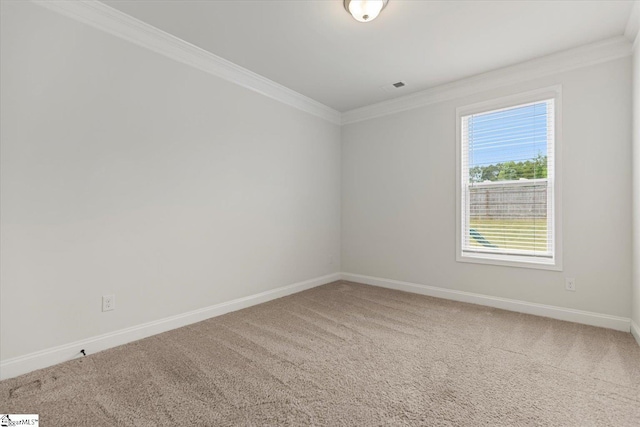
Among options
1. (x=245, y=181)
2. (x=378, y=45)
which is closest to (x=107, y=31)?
(x=245, y=181)

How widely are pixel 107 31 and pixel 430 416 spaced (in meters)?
3.50

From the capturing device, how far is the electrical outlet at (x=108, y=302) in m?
2.35

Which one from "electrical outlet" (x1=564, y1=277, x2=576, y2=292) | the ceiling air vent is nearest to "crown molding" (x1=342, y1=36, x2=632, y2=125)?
the ceiling air vent

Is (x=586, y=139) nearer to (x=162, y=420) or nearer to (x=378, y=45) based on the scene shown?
(x=378, y=45)

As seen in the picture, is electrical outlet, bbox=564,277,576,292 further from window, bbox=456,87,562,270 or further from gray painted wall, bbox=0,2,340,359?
gray painted wall, bbox=0,2,340,359

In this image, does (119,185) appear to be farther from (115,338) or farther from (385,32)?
(385,32)

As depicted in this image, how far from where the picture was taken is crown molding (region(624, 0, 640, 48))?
2.26 metres

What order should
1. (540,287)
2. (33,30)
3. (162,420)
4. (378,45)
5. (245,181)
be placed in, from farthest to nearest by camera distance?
(245,181), (540,287), (378,45), (33,30), (162,420)

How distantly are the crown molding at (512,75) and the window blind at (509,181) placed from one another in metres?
0.30

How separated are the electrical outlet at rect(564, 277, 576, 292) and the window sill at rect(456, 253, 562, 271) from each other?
0.38ft

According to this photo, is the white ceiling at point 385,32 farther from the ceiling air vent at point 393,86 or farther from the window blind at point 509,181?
the window blind at point 509,181

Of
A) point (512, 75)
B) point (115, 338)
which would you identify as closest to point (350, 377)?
point (115, 338)

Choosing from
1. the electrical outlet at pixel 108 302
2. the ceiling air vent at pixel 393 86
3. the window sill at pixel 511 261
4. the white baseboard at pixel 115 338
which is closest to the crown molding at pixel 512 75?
the ceiling air vent at pixel 393 86

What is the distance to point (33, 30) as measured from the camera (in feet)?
6.67
